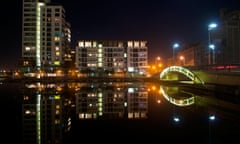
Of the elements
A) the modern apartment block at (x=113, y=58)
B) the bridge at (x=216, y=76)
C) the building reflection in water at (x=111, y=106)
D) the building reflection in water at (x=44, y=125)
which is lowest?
the building reflection in water at (x=111, y=106)

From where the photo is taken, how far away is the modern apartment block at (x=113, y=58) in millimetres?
135375

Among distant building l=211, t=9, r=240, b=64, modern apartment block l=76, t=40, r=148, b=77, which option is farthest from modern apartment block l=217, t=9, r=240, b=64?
modern apartment block l=76, t=40, r=148, b=77

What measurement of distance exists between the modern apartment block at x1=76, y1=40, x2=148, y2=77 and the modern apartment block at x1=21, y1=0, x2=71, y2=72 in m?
17.9

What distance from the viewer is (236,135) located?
14.6 meters

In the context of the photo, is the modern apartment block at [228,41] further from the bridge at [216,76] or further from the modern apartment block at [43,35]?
the modern apartment block at [43,35]

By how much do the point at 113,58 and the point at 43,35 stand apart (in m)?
41.7

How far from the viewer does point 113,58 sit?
449 feet

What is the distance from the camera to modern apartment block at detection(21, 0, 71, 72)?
11756cm

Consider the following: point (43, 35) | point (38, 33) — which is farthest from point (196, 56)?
point (38, 33)

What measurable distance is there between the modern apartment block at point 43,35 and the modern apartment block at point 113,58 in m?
17.9

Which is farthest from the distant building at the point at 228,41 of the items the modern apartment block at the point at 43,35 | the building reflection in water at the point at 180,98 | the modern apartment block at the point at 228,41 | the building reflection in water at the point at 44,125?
the building reflection in water at the point at 44,125

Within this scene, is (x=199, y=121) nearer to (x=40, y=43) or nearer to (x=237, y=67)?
(x=237, y=67)

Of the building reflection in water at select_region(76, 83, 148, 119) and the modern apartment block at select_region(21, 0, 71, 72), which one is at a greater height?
the modern apartment block at select_region(21, 0, 71, 72)

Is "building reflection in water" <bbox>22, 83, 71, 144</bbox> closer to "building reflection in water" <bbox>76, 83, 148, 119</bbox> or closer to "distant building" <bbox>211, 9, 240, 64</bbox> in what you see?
"building reflection in water" <bbox>76, 83, 148, 119</bbox>
